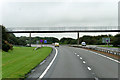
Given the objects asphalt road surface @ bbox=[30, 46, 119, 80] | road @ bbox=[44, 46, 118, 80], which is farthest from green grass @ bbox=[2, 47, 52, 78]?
road @ bbox=[44, 46, 118, 80]

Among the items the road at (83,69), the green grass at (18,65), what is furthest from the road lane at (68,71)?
the green grass at (18,65)

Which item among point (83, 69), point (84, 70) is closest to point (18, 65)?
point (83, 69)

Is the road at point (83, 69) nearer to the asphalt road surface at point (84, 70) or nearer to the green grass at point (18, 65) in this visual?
the asphalt road surface at point (84, 70)

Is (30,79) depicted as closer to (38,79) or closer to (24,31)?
(38,79)

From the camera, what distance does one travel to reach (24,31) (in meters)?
70.1

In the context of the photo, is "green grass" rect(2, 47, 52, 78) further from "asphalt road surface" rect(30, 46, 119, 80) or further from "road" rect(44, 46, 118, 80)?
"road" rect(44, 46, 118, 80)

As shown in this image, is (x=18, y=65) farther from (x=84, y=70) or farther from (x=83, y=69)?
(x=84, y=70)

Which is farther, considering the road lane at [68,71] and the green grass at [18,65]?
the green grass at [18,65]

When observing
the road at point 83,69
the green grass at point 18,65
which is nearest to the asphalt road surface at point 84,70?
the road at point 83,69

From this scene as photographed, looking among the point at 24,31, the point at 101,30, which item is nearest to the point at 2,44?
the point at 24,31

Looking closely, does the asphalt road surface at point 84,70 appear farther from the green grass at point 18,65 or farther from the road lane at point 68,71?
the green grass at point 18,65

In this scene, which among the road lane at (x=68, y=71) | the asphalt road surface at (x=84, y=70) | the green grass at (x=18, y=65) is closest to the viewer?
the asphalt road surface at (x=84, y=70)

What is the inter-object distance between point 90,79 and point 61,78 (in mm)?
1576

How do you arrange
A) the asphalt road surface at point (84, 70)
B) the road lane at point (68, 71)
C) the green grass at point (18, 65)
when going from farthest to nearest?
the green grass at point (18, 65) → the road lane at point (68, 71) → the asphalt road surface at point (84, 70)
